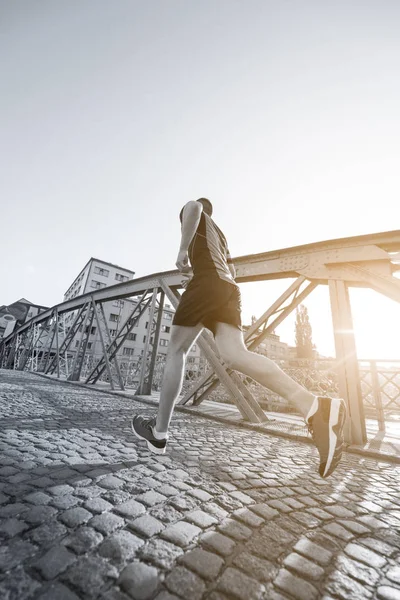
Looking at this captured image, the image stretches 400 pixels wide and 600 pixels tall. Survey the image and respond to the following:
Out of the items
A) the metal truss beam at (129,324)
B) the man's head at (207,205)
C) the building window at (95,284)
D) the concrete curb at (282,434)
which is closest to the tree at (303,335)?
the building window at (95,284)

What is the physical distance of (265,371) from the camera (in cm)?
201

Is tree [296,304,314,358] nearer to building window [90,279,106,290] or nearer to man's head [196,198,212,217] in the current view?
building window [90,279,106,290]

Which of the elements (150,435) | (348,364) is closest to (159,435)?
(150,435)

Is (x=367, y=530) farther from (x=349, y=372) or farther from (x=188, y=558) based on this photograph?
(x=349, y=372)

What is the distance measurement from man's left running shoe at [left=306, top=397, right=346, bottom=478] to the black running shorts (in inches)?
32.2

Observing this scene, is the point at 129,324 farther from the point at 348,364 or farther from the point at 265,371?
the point at 265,371

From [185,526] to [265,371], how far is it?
1039 mm

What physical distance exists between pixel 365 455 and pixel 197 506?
8.45 ft

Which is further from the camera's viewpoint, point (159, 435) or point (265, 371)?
point (159, 435)

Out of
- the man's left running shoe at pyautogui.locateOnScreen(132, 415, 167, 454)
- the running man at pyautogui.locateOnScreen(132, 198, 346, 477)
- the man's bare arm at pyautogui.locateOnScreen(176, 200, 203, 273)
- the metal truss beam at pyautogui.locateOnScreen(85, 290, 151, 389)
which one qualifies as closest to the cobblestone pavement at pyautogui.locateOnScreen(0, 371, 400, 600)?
the man's left running shoe at pyautogui.locateOnScreen(132, 415, 167, 454)

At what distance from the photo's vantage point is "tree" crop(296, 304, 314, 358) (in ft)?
150

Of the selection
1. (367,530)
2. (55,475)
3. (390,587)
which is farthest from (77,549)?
(367,530)

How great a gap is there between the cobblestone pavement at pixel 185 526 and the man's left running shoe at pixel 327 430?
248 millimetres

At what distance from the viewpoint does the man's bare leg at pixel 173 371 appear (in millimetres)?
2260
